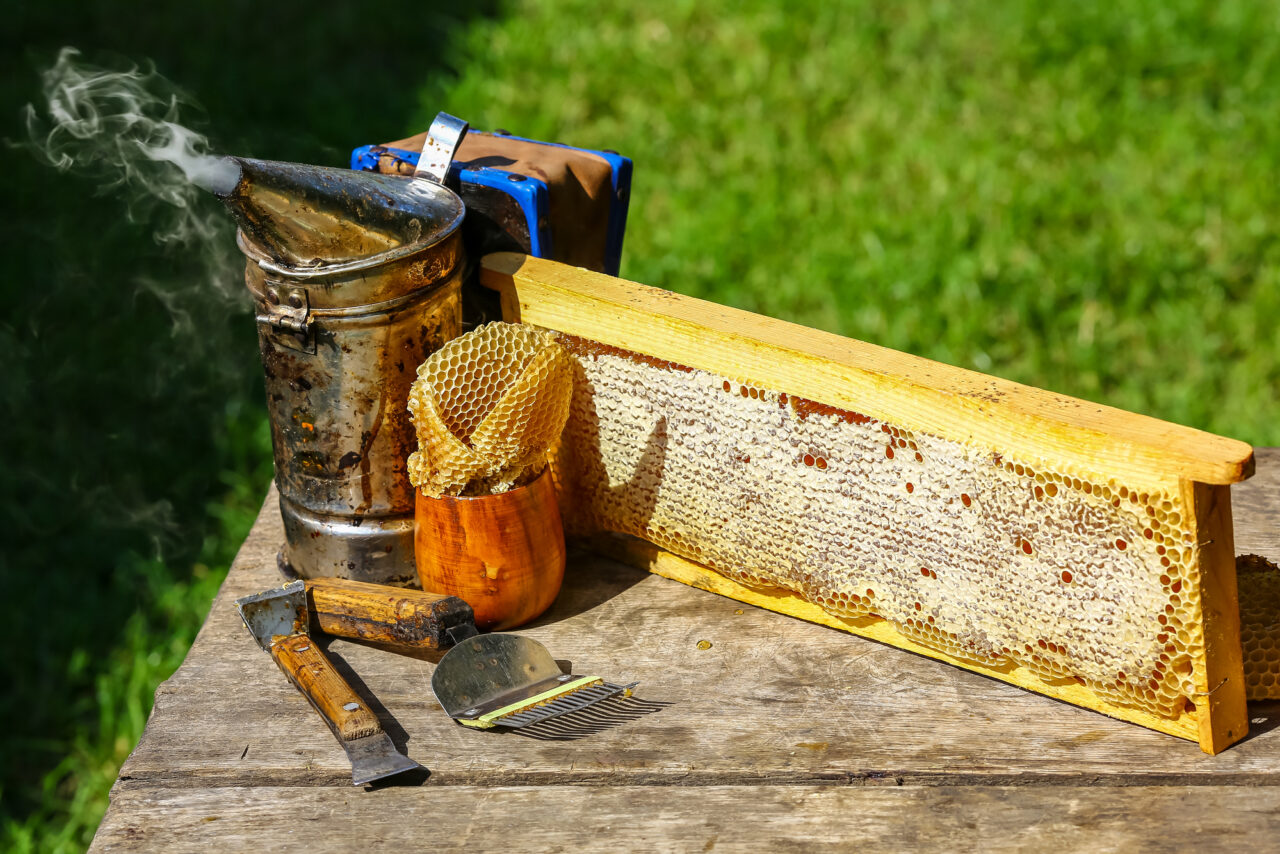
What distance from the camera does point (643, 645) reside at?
165cm

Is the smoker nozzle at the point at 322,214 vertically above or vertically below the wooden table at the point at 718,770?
above

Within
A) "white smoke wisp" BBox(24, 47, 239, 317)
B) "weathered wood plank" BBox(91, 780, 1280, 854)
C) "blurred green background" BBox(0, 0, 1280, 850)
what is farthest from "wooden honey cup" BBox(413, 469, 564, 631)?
"blurred green background" BBox(0, 0, 1280, 850)

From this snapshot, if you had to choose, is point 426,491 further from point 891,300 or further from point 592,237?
point 891,300

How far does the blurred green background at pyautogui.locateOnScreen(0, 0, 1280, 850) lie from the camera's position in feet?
10.6

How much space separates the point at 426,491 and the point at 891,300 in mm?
2587

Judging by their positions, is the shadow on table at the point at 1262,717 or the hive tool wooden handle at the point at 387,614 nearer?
the shadow on table at the point at 1262,717

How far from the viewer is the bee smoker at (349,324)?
1.55m

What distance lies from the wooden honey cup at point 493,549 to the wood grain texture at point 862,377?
246 mm

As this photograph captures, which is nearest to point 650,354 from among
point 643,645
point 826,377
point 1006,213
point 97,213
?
point 826,377

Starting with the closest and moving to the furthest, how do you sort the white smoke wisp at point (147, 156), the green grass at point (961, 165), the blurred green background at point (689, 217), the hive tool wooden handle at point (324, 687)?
the hive tool wooden handle at point (324, 687)
the white smoke wisp at point (147, 156)
the blurred green background at point (689, 217)
the green grass at point (961, 165)

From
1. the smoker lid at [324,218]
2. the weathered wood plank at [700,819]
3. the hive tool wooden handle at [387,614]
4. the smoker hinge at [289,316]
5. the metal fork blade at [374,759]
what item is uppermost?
the smoker lid at [324,218]

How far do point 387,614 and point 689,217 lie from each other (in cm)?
295

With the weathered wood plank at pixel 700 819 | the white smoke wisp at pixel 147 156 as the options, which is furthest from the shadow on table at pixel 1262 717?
the white smoke wisp at pixel 147 156

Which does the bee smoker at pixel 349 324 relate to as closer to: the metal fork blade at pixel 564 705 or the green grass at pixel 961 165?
the metal fork blade at pixel 564 705
